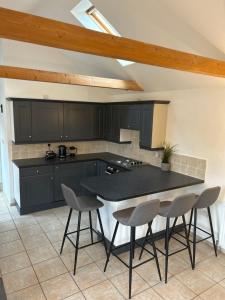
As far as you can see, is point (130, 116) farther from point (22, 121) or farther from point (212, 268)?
point (212, 268)

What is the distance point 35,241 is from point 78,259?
2.60 ft

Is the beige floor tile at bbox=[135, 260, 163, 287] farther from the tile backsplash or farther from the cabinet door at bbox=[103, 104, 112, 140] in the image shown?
the cabinet door at bbox=[103, 104, 112, 140]

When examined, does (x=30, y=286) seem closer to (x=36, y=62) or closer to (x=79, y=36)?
(x=79, y=36)

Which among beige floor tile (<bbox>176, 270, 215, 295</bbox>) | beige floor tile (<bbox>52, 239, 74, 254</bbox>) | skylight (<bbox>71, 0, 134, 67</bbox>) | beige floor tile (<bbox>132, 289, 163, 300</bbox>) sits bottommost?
beige floor tile (<bbox>132, 289, 163, 300</bbox>)

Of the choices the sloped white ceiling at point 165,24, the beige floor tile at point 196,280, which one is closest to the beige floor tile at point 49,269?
the beige floor tile at point 196,280

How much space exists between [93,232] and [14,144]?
2248 millimetres

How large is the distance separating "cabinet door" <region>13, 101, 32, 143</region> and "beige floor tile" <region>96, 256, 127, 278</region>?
2.58 m

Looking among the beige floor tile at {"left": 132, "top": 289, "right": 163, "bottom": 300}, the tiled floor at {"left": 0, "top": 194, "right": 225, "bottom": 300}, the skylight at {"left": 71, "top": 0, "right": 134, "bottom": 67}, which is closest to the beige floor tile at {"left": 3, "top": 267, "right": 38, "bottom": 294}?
the tiled floor at {"left": 0, "top": 194, "right": 225, "bottom": 300}

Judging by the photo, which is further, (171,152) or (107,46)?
(171,152)

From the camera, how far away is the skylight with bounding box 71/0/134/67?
3.17 m

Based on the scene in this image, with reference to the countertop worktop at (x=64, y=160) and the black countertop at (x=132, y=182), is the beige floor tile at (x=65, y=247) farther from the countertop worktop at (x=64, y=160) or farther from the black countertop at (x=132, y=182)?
the countertop worktop at (x=64, y=160)

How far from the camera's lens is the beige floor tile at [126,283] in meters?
2.41

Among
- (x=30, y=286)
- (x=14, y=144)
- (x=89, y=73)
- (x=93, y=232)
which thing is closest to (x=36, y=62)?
(x=89, y=73)

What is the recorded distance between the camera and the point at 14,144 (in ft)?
14.0
